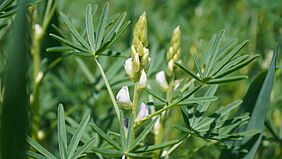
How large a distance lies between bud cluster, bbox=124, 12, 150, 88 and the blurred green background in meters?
0.39

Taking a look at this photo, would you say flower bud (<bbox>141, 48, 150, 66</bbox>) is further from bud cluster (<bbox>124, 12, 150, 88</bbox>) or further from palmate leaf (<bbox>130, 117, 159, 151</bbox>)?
palmate leaf (<bbox>130, 117, 159, 151</bbox>)

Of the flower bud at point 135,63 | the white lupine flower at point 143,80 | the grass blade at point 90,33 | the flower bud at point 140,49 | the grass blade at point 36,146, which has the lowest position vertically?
the grass blade at point 36,146

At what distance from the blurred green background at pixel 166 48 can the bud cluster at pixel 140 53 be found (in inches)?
15.4

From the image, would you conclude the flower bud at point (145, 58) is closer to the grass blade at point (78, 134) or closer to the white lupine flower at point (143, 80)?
the white lupine flower at point (143, 80)

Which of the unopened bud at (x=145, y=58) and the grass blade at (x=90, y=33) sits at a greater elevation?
the grass blade at (x=90, y=33)

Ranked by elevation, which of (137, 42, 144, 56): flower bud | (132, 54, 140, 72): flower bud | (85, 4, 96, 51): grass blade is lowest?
(132, 54, 140, 72): flower bud

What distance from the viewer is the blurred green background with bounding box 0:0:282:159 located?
1477 mm

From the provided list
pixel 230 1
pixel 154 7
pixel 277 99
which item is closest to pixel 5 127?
pixel 277 99

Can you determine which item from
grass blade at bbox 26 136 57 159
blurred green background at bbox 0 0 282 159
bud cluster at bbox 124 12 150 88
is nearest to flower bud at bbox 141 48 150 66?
bud cluster at bbox 124 12 150 88

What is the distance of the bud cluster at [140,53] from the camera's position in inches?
34.0

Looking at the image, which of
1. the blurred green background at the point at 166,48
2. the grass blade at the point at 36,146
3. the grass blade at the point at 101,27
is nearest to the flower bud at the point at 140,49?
the grass blade at the point at 101,27

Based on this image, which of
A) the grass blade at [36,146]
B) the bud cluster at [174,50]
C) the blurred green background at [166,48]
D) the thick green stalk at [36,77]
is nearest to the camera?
the grass blade at [36,146]

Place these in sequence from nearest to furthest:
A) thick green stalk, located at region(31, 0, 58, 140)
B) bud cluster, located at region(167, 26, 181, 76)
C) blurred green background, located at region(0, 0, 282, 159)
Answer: bud cluster, located at region(167, 26, 181, 76), thick green stalk, located at region(31, 0, 58, 140), blurred green background, located at region(0, 0, 282, 159)

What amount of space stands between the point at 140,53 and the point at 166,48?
918 mm
